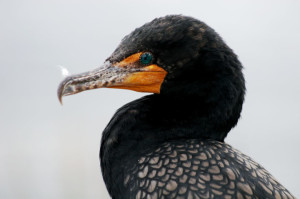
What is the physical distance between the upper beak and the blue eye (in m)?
0.03

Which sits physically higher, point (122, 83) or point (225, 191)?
point (122, 83)

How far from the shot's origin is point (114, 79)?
3598 millimetres

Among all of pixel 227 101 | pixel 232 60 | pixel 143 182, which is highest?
pixel 232 60

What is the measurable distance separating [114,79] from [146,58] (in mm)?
258

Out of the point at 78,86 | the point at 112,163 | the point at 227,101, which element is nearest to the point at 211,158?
the point at 227,101

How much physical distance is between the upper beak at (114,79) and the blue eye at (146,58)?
3cm

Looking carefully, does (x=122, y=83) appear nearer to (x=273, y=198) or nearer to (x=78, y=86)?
(x=78, y=86)

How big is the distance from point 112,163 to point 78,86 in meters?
0.57

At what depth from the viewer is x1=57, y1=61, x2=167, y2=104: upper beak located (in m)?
3.53

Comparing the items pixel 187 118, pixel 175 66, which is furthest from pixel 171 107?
pixel 175 66

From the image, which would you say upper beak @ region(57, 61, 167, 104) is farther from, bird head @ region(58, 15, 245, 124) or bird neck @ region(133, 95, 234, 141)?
bird neck @ region(133, 95, 234, 141)

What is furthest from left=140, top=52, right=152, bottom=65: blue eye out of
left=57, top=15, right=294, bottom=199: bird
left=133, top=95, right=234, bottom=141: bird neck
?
left=133, top=95, right=234, bottom=141: bird neck

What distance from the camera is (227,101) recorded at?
362 centimetres

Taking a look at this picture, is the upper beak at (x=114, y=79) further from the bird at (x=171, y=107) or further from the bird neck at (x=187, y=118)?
the bird neck at (x=187, y=118)
